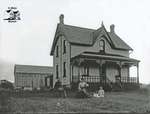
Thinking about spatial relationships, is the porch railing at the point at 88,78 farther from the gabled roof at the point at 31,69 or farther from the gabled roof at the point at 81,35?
the gabled roof at the point at 31,69

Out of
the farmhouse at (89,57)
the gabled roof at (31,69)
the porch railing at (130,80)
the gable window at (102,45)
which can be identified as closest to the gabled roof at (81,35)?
the farmhouse at (89,57)

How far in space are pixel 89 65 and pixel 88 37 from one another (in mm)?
3843

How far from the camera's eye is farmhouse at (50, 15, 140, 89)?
32188mm

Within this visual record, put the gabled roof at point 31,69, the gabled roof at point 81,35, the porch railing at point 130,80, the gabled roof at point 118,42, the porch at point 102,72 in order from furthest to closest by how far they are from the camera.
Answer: the gabled roof at point 31,69
the gabled roof at point 118,42
the porch railing at point 130,80
the gabled roof at point 81,35
the porch at point 102,72

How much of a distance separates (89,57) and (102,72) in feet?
16.3

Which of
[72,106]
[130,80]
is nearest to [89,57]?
[130,80]

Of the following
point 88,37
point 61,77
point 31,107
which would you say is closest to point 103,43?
point 88,37

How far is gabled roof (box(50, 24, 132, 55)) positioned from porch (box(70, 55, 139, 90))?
255 cm

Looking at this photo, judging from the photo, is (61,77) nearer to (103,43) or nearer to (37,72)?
(103,43)

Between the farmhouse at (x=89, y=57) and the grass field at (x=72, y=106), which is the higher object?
the farmhouse at (x=89, y=57)

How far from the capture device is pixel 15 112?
13.2 m

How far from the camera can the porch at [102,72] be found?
30.7 m

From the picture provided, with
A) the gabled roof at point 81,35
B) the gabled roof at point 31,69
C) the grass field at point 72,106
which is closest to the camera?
the grass field at point 72,106

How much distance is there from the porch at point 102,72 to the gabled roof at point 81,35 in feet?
8.36
